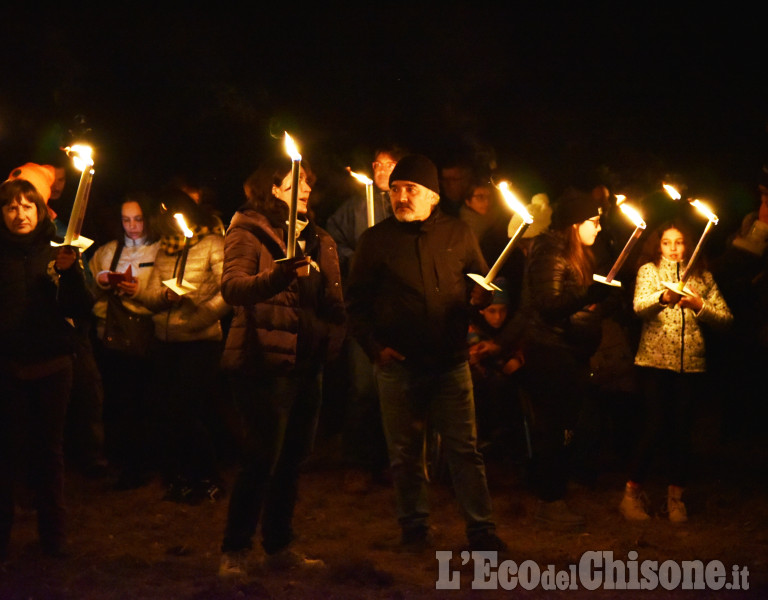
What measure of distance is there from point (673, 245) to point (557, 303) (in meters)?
1.26

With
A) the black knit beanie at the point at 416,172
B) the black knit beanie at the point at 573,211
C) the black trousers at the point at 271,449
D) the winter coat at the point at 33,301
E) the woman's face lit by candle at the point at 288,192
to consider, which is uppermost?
the black knit beanie at the point at 573,211

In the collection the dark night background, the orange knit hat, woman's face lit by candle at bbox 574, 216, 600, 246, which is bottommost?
woman's face lit by candle at bbox 574, 216, 600, 246

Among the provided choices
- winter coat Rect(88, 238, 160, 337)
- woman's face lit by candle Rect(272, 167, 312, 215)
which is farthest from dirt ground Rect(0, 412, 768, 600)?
woman's face lit by candle Rect(272, 167, 312, 215)

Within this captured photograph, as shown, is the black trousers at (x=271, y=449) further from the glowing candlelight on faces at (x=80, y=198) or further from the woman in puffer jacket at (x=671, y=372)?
the woman in puffer jacket at (x=671, y=372)

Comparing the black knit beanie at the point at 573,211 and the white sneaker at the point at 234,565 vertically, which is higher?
the black knit beanie at the point at 573,211

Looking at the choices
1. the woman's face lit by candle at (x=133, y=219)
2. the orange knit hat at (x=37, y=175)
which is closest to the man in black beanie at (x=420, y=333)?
the woman's face lit by candle at (x=133, y=219)

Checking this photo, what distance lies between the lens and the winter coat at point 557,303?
6066 millimetres

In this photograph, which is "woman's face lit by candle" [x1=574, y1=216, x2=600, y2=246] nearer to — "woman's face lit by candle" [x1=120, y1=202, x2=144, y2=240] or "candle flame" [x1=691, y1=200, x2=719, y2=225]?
"candle flame" [x1=691, y1=200, x2=719, y2=225]

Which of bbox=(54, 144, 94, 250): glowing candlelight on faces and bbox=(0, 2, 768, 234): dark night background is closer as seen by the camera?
bbox=(54, 144, 94, 250): glowing candlelight on faces

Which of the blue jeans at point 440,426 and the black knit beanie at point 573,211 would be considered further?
the black knit beanie at point 573,211

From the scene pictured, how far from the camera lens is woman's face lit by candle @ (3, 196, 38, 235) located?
522 centimetres

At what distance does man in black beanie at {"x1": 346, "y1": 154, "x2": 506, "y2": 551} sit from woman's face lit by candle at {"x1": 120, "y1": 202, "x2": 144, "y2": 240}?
7.95 ft

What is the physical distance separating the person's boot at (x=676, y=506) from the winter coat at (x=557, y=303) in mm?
1160

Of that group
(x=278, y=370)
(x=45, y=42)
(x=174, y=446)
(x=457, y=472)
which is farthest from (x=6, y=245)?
(x=45, y=42)
